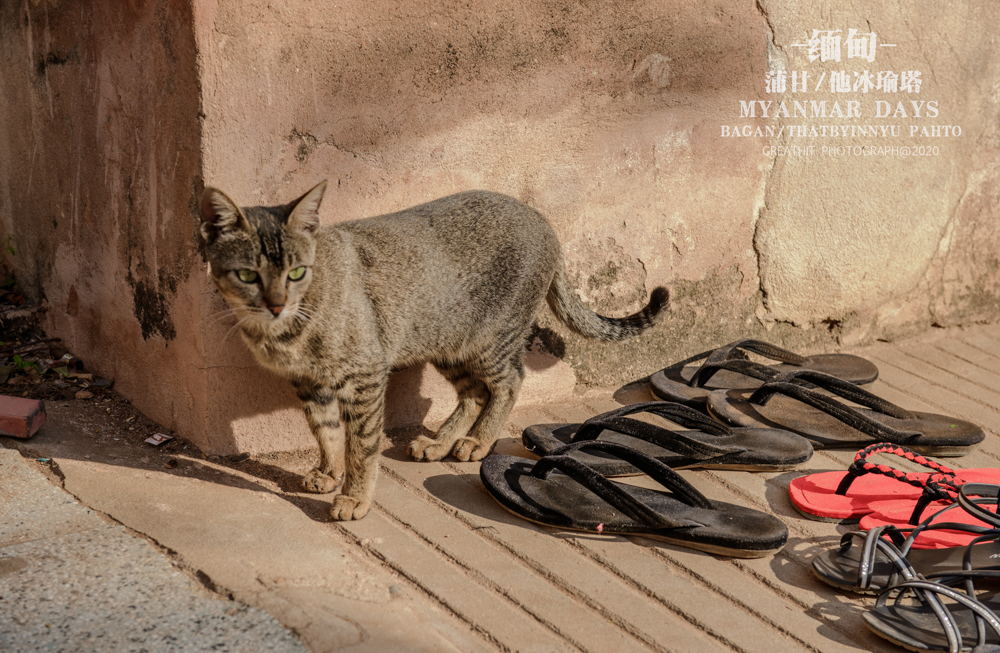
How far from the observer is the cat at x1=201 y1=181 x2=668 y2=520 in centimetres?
274

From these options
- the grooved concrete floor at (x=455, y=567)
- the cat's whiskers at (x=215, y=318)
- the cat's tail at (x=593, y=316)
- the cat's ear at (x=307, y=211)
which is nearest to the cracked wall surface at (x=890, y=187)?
the cat's tail at (x=593, y=316)

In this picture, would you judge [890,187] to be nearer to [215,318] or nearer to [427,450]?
[427,450]

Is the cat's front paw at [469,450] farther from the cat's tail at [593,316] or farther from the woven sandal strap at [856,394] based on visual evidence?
the woven sandal strap at [856,394]

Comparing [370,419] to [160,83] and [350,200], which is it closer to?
[350,200]

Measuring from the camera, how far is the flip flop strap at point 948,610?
2.17 meters

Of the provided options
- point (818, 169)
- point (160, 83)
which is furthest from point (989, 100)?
point (160, 83)

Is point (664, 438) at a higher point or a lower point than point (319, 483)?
higher

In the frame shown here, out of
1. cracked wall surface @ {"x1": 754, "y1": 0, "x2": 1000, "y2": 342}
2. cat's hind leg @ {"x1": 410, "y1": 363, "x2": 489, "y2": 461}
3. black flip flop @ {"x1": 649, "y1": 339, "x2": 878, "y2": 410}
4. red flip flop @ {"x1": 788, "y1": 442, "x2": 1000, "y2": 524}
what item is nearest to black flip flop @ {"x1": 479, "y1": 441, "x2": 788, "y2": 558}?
red flip flop @ {"x1": 788, "y1": 442, "x2": 1000, "y2": 524}

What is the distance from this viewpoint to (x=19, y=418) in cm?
306

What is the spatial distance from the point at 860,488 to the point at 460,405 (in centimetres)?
161

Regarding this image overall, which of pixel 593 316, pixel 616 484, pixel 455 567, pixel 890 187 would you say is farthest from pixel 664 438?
pixel 890 187

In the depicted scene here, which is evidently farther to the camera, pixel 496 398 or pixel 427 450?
pixel 496 398

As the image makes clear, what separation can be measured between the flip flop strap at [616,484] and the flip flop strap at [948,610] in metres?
0.68

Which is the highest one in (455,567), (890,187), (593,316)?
(890,187)
